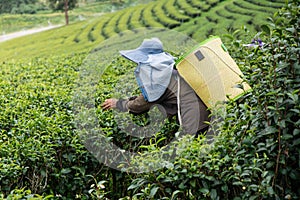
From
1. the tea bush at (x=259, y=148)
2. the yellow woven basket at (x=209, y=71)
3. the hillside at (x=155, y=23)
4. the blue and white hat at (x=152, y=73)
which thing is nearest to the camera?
the tea bush at (x=259, y=148)

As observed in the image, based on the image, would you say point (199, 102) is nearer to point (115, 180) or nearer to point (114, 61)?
point (115, 180)

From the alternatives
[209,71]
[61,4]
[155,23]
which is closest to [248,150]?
[209,71]

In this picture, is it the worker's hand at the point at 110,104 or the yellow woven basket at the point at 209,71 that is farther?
the worker's hand at the point at 110,104

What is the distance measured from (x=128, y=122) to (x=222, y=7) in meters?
17.8

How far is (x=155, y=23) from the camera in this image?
22172 millimetres

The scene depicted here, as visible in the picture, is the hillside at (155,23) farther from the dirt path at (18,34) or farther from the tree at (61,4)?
the dirt path at (18,34)

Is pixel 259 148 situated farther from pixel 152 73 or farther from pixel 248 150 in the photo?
pixel 152 73

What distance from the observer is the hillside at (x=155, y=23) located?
18641 mm

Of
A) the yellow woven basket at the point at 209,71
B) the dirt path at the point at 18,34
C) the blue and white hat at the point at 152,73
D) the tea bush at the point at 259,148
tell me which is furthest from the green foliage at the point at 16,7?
the tea bush at the point at 259,148

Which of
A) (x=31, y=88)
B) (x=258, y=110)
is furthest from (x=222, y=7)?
(x=258, y=110)

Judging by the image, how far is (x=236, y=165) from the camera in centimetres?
230

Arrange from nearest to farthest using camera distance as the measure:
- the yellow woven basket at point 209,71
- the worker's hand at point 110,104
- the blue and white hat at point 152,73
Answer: the yellow woven basket at point 209,71
the blue and white hat at point 152,73
the worker's hand at point 110,104

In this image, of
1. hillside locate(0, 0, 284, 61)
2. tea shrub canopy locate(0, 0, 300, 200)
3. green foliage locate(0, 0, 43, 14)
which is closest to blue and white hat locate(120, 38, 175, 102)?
tea shrub canopy locate(0, 0, 300, 200)

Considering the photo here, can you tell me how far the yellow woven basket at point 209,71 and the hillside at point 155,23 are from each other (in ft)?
44.8
